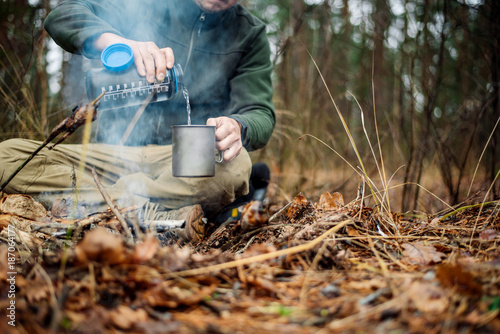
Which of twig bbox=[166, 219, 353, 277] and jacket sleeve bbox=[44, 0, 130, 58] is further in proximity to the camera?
jacket sleeve bbox=[44, 0, 130, 58]

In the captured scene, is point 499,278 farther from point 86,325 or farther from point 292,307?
point 86,325

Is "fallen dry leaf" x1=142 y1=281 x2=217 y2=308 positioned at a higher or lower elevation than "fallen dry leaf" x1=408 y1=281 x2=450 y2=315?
lower

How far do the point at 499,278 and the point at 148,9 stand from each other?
7.34 feet

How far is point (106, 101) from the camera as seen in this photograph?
151 cm

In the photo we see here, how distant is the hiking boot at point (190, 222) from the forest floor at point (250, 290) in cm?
45

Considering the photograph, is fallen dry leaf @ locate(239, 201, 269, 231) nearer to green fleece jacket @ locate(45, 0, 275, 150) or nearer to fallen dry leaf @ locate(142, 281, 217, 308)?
fallen dry leaf @ locate(142, 281, 217, 308)

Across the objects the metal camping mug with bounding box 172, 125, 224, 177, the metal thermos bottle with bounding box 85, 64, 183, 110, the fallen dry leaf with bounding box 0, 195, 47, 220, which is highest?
the metal thermos bottle with bounding box 85, 64, 183, 110

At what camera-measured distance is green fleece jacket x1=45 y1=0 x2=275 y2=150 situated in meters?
2.15

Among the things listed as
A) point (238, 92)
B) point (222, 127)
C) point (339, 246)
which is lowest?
point (339, 246)

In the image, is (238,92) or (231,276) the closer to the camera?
(231,276)

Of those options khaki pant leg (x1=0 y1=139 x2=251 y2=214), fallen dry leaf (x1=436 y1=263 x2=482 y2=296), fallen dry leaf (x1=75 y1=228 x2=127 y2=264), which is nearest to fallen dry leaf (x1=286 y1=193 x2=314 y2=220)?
khaki pant leg (x1=0 y1=139 x2=251 y2=214)

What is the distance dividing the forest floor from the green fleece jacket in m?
1.10

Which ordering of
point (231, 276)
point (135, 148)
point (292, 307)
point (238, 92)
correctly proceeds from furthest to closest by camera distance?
point (238, 92)
point (135, 148)
point (231, 276)
point (292, 307)

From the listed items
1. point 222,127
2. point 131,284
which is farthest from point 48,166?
point 131,284
